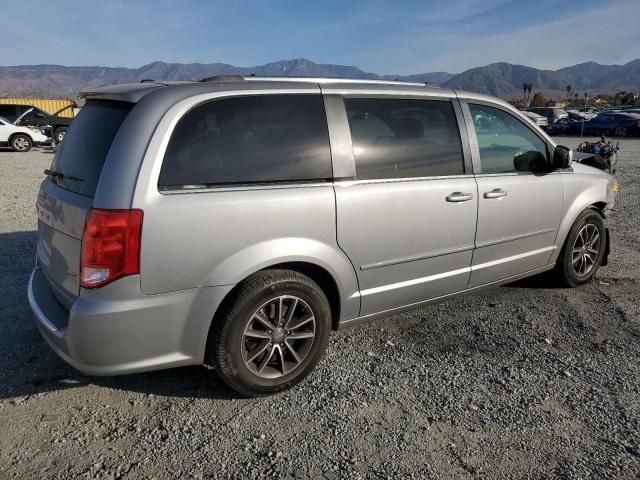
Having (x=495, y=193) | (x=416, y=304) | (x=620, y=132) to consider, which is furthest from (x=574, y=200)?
(x=620, y=132)

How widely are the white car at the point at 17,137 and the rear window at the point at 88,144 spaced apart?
61.1 feet

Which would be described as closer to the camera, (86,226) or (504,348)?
(86,226)

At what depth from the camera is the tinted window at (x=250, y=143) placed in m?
2.68

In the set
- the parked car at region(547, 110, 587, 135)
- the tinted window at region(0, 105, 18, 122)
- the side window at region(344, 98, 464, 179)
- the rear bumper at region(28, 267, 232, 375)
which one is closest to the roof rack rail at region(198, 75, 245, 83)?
the side window at region(344, 98, 464, 179)

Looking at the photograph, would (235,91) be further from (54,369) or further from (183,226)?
(54,369)

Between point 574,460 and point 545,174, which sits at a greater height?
point 545,174

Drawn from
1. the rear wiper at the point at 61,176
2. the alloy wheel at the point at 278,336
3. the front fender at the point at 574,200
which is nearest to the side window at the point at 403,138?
the alloy wheel at the point at 278,336

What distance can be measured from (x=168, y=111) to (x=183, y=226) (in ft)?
2.04

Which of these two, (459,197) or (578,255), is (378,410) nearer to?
(459,197)

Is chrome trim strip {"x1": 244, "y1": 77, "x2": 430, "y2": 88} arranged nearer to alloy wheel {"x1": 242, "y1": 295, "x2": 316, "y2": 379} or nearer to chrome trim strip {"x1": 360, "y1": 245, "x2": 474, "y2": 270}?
chrome trim strip {"x1": 360, "y1": 245, "x2": 474, "y2": 270}

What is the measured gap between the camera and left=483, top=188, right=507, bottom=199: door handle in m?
3.78

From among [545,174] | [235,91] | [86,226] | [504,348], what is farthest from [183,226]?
[545,174]

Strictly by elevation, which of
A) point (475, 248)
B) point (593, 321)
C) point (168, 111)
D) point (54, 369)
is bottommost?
point (593, 321)

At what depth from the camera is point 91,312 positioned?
8.23 feet
